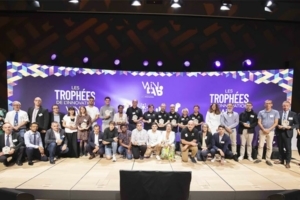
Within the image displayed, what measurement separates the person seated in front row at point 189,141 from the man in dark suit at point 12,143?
394cm

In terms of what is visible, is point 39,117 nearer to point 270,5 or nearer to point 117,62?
point 117,62

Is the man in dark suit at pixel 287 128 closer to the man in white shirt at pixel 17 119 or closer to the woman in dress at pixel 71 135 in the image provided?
the woman in dress at pixel 71 135

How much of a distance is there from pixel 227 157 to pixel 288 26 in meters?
4.77

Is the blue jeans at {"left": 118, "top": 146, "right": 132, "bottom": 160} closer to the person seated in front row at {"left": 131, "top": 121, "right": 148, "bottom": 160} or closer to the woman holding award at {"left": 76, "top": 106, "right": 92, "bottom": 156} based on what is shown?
the person seated in front row at {"left": 131, "top": 121, "right": 148, "bottom": 160}

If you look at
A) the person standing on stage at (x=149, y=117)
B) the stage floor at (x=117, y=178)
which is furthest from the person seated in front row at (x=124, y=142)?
the person standing on stage at (x=149, y=117)

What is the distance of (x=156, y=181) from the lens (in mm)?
3365

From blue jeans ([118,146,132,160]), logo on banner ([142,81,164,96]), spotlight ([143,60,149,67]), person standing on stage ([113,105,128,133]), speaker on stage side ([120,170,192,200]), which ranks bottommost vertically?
blue jeans ([118,146,132,160])

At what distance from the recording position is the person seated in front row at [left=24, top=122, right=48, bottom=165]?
6719 millimetres

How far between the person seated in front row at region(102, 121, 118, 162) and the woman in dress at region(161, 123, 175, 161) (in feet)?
4.15

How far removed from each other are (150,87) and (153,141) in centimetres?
180

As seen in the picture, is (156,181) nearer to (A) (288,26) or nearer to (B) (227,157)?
(B) (227,157)

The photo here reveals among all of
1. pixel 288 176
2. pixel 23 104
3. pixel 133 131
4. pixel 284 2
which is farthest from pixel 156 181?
pixel 284 2

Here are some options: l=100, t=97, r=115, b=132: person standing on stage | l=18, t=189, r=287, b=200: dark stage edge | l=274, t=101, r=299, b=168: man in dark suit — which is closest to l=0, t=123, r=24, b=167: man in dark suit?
l=18, t=189, r=287, b=200: dark stage edge

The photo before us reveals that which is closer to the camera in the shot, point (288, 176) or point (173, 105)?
point (288, 176)
